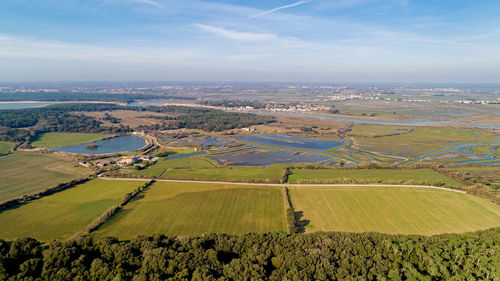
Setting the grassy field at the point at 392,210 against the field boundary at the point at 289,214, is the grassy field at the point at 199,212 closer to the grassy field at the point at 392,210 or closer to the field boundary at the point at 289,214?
the field boundary at the point at 289,214

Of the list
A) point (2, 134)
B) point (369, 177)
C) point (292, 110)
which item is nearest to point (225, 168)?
point (369, 177)

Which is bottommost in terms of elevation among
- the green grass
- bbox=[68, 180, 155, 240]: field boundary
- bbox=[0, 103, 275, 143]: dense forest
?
bbox=[68, 180, 155, 240]: field boundary

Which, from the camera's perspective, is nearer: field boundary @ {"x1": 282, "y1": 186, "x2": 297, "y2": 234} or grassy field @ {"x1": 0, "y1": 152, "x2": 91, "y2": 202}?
field boundary @ {"x1": 282, "y1": 186, "x2": 297, "y2": 234}

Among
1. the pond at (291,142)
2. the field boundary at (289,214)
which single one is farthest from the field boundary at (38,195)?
the pond at (291,142)

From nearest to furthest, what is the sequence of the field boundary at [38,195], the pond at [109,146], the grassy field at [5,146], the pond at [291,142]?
the field boundary at [38,195] → the grassy field at [5,146] → the pond at [109,146] → the pond at [291,142]

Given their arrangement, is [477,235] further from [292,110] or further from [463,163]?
[292,110]

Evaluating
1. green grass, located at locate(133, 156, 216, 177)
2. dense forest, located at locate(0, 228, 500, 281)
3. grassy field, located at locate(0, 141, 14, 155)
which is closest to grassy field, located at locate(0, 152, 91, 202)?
grassy field, located at locate(0, 141, 14, 155)

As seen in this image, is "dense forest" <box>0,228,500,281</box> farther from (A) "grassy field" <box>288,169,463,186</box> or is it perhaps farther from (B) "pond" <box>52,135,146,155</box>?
(B) "pond" <box>52,135,146,155</box>
